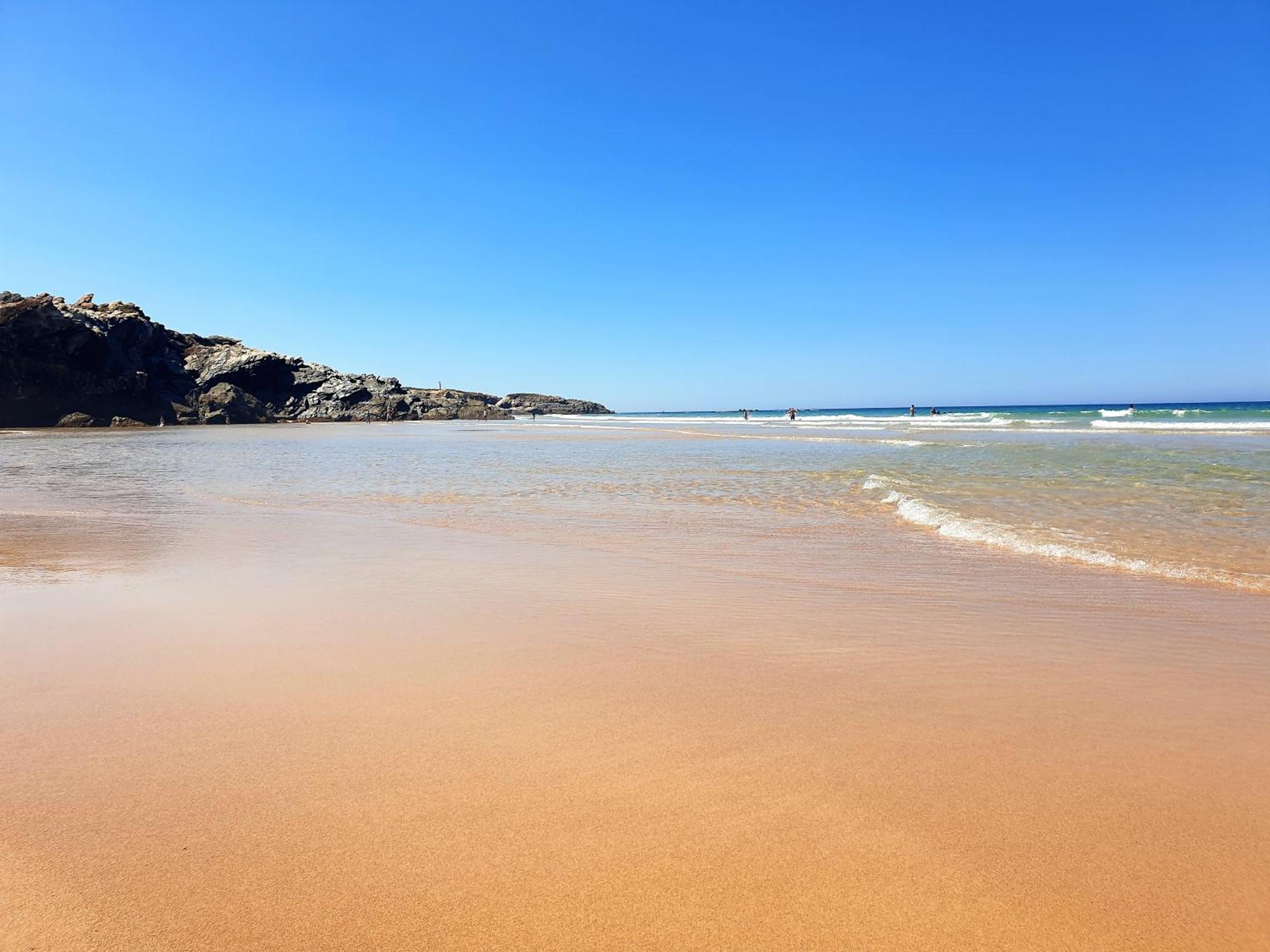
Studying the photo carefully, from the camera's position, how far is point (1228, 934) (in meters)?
1.92

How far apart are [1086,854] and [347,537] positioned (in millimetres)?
7637

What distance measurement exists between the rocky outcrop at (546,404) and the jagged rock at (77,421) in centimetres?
9019

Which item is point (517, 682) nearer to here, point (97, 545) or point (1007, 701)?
point (1007, 701)

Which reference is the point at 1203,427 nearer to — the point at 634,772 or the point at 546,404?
the point at 634,772

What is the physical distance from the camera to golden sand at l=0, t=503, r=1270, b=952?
1.98m

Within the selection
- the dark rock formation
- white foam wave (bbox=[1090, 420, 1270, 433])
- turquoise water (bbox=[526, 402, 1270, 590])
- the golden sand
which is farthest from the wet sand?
the dark rock formation

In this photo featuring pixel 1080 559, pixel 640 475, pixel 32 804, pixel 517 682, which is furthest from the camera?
pixel 640 475

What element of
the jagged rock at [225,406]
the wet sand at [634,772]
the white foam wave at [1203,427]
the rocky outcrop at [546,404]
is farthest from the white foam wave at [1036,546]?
the rocky outcrop at [546,404]

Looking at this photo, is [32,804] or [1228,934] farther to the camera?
[32,804]

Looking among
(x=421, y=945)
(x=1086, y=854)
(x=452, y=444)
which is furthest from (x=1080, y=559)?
(x=452, y=444)

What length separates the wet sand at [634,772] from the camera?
1.99m

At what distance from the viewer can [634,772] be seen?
278 centimetres

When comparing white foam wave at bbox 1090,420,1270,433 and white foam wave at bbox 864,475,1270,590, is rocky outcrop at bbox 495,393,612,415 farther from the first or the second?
white foam wave at bbox 864,475,1270,590

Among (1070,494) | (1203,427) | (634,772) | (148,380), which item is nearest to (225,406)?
(148,380)
